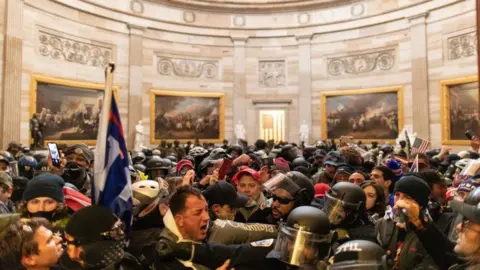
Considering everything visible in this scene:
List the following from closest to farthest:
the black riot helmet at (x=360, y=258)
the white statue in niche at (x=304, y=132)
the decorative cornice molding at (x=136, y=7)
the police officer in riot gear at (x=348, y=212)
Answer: the black riot helmet at (x=360, y=258), the police officer in riot gear at (x=348, y=212), the decorative cornice molding at (x=136, y=7), the white statue in niche at (x=304, y=132)

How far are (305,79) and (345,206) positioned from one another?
21744mm

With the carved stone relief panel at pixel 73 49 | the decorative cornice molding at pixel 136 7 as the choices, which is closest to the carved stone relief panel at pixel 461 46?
the decorative cornice molding at pixel 136 7

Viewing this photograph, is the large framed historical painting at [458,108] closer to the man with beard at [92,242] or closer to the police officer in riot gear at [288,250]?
the police officer in riot gear at [288,250]

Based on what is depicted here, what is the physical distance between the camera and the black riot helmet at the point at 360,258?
240 cm

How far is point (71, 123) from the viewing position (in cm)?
1942

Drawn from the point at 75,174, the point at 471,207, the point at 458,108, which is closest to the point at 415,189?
the point at 471,207

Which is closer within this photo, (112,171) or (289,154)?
(112,171)

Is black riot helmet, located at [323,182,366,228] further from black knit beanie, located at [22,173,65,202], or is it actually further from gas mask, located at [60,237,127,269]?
black knit beanie, located at [22,173,65,202]

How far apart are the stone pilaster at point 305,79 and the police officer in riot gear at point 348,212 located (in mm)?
21088

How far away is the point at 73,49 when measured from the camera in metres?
20.2

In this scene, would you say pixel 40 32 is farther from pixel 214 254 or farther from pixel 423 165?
pixel 214 254

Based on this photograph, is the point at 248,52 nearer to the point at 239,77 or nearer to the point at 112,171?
the point at 239,77

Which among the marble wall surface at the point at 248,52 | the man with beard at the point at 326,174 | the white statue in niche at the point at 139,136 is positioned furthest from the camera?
the white statue in niche at the point at 139,136

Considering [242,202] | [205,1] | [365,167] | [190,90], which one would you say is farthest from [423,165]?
[205,1]
